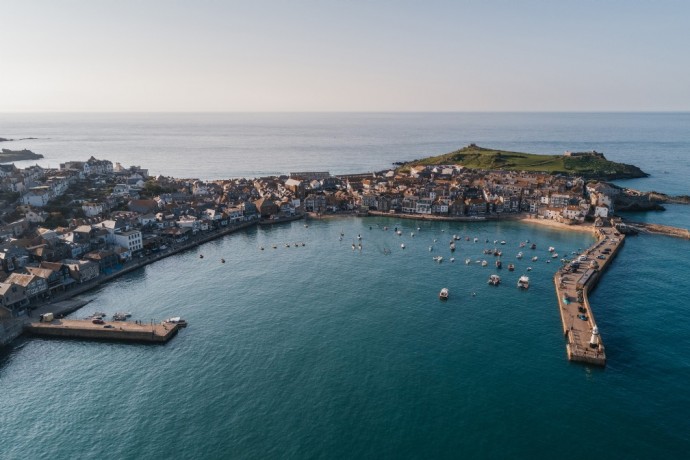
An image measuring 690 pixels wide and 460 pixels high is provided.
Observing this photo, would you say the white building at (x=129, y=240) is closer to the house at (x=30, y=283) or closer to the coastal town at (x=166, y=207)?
the coastal town at (x=166, y=207)

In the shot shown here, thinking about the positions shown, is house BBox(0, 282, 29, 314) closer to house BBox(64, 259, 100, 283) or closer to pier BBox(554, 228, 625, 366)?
house BBox(64, 259, 100, 283)

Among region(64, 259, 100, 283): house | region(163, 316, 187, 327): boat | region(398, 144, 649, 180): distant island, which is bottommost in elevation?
region(163, 316, 187, 327): boat

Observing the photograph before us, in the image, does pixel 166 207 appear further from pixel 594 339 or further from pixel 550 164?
pixel 550 164

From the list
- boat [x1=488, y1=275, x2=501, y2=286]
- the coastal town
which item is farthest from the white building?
boat [x1=488, y1=275, x2=501, y2=286]

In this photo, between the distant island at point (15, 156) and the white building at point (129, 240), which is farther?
the distant island at point (15, 156)

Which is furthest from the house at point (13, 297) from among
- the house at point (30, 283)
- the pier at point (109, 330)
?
the pier at point (109, 330)

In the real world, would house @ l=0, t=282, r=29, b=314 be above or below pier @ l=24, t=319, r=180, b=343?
above

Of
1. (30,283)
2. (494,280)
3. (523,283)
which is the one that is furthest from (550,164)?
(30,283)
